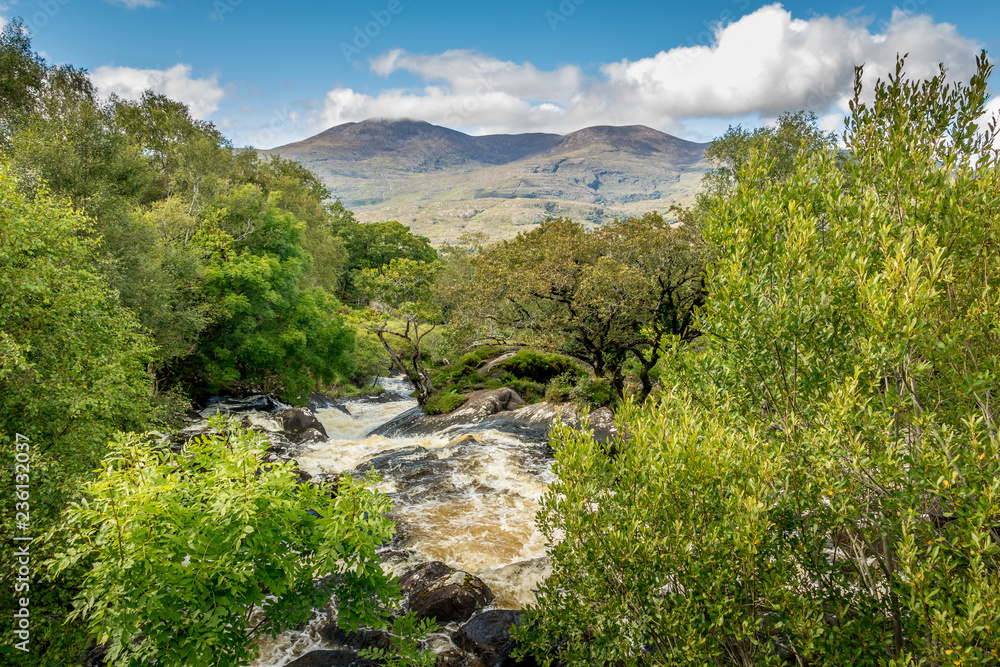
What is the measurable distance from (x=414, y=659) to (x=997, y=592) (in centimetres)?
734

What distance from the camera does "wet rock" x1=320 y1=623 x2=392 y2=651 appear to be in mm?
10273

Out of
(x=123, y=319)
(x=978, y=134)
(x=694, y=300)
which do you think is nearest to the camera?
(x=978, y=134)

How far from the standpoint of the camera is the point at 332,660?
9.85 metres

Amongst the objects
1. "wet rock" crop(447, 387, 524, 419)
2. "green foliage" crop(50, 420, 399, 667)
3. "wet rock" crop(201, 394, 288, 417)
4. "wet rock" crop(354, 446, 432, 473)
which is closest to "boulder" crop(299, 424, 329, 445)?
"wet rock" crop(354, 446, 432, 473)

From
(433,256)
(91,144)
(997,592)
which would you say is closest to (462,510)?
(997,592)

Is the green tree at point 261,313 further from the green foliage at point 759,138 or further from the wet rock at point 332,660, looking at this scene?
the green foliage at point 759,138

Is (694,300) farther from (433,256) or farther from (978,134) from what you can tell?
(433,256)

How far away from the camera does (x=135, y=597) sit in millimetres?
5277

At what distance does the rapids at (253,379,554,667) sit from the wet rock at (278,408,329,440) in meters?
1.43

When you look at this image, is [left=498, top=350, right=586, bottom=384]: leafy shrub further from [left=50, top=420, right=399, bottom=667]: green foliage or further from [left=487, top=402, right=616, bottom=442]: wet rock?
[left=50, top=420, right=399, bottom=667]: green foliage

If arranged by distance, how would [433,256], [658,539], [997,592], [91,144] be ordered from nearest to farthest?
[997,592] < [658,539] < [91,144] < [433,256]

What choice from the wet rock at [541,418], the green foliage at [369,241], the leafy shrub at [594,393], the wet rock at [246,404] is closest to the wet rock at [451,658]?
the wet rock at [541,418]

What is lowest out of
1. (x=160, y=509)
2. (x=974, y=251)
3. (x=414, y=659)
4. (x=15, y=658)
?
(x=414, y=659)

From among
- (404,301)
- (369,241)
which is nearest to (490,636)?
(404,301)
